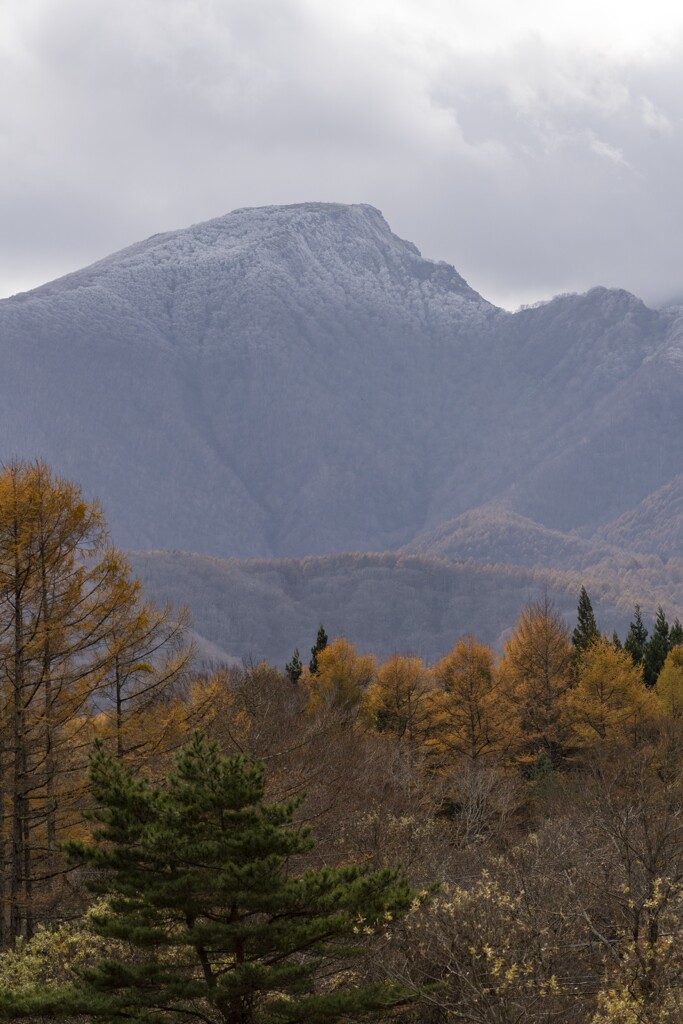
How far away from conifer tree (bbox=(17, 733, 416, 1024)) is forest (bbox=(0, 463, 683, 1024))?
1.4 inches

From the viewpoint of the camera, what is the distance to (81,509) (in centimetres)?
2427

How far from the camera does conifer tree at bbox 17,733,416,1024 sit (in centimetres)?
1655

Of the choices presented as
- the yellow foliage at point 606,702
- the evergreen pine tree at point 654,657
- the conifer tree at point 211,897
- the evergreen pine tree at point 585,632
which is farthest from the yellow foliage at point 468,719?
the conifer tree at point 211,897

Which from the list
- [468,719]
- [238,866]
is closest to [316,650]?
[468,719]

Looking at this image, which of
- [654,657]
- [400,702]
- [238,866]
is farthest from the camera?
[654,657]

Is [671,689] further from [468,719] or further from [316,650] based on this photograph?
[316,650]

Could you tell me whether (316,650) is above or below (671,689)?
above

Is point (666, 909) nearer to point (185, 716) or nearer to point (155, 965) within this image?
point (155, 965)

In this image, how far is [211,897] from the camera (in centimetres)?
1688

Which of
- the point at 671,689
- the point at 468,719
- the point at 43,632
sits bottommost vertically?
the point at 468,719

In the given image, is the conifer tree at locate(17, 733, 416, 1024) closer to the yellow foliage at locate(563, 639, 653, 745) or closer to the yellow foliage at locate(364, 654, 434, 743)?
the yellow foliage at locate(563, 639, 653, 745)

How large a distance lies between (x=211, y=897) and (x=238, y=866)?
→ 2.19ft

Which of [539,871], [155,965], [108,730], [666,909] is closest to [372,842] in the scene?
[539,871]

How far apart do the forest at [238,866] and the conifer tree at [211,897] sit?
3 cm
